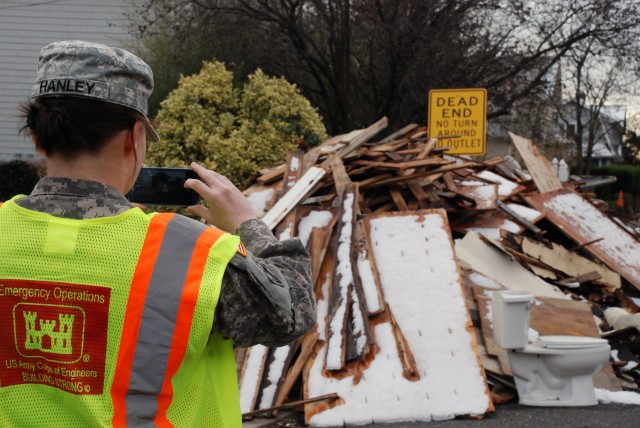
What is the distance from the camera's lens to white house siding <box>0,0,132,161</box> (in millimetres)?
25844

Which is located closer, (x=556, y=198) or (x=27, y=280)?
(x=27, y=280)

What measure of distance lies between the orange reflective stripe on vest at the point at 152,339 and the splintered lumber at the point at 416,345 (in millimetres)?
4675

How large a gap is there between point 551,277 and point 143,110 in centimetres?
852

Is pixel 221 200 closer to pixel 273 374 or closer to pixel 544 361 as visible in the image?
pixel 273 374

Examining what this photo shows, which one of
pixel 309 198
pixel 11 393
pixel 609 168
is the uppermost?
pixel 11 393

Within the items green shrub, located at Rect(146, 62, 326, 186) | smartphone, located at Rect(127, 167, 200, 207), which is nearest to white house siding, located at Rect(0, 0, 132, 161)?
green shrub, located at Rect(146, 62, 326, 186)

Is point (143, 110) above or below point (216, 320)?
above

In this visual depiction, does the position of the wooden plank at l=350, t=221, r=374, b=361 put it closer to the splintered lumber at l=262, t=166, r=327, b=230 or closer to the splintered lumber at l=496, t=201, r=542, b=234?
the splintered lumber at l=262, t=166, r=327, b=230

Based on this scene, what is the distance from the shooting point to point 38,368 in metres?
1.85

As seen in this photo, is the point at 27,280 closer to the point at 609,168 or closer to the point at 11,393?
the point at 11,393

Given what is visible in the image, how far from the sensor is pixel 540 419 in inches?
254

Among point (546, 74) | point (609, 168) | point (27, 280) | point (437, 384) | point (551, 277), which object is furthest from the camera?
point (609, 168)

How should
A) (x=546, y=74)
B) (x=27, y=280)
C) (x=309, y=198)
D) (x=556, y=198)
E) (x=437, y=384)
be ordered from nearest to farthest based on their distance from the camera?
(x=27, y=280) → (x=437, y=384) → (x=309, y=198) → (x=556, y=198) → (x=546, y=74)

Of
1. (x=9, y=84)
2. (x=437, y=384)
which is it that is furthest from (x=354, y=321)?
(x=9, y=84)
